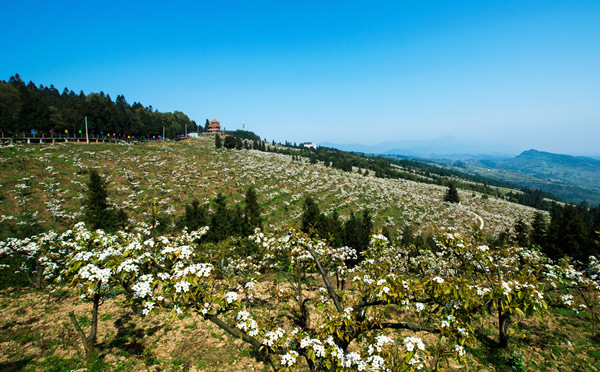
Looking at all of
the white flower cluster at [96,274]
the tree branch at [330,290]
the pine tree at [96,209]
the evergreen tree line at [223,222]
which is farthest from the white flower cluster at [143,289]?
the pine tree at [96,209]

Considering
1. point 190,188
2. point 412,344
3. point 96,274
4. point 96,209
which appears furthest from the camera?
point 190,188

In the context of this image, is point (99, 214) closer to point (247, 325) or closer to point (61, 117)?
point (247, 325)

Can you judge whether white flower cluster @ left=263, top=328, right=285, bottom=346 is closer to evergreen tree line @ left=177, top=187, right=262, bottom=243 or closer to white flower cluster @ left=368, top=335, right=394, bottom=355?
white flower cluster @ left=368, top=335, right=394, bottom=355

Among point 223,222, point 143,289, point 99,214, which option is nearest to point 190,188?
point 99,214

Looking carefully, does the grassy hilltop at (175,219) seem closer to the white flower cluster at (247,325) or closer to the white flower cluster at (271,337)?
the white flower cluster at (247,325)

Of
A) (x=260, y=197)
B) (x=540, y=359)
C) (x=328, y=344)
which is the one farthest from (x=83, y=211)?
(x=540, y=359)

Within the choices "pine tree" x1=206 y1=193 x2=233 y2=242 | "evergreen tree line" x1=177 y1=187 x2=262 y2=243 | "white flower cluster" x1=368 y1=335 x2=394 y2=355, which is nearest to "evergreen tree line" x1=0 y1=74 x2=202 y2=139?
"evergreen tree line" x1=177 y1=187 x2=262 y2=243

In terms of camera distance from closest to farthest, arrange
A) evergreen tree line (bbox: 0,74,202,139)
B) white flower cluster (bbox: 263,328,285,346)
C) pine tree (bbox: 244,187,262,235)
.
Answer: white flower cluster (bbox: 263,328,285,346)
pine tree (bbox: 244,187,262,235)
evergreen tree line (bbox: 0,74,202,139)

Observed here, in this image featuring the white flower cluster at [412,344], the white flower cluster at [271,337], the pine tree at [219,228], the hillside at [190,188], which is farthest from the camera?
the hillside at [190,188]

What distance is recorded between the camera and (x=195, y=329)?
1469 cm

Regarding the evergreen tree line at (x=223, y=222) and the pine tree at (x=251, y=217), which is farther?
the pine tree at (x=251, y=217)

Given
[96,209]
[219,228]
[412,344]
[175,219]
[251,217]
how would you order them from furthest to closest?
[175,219], [251,217], [219,228], [96,209], [412,344]

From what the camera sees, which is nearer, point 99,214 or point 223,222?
point 99,214

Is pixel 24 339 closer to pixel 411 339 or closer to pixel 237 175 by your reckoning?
pixel 411 339
